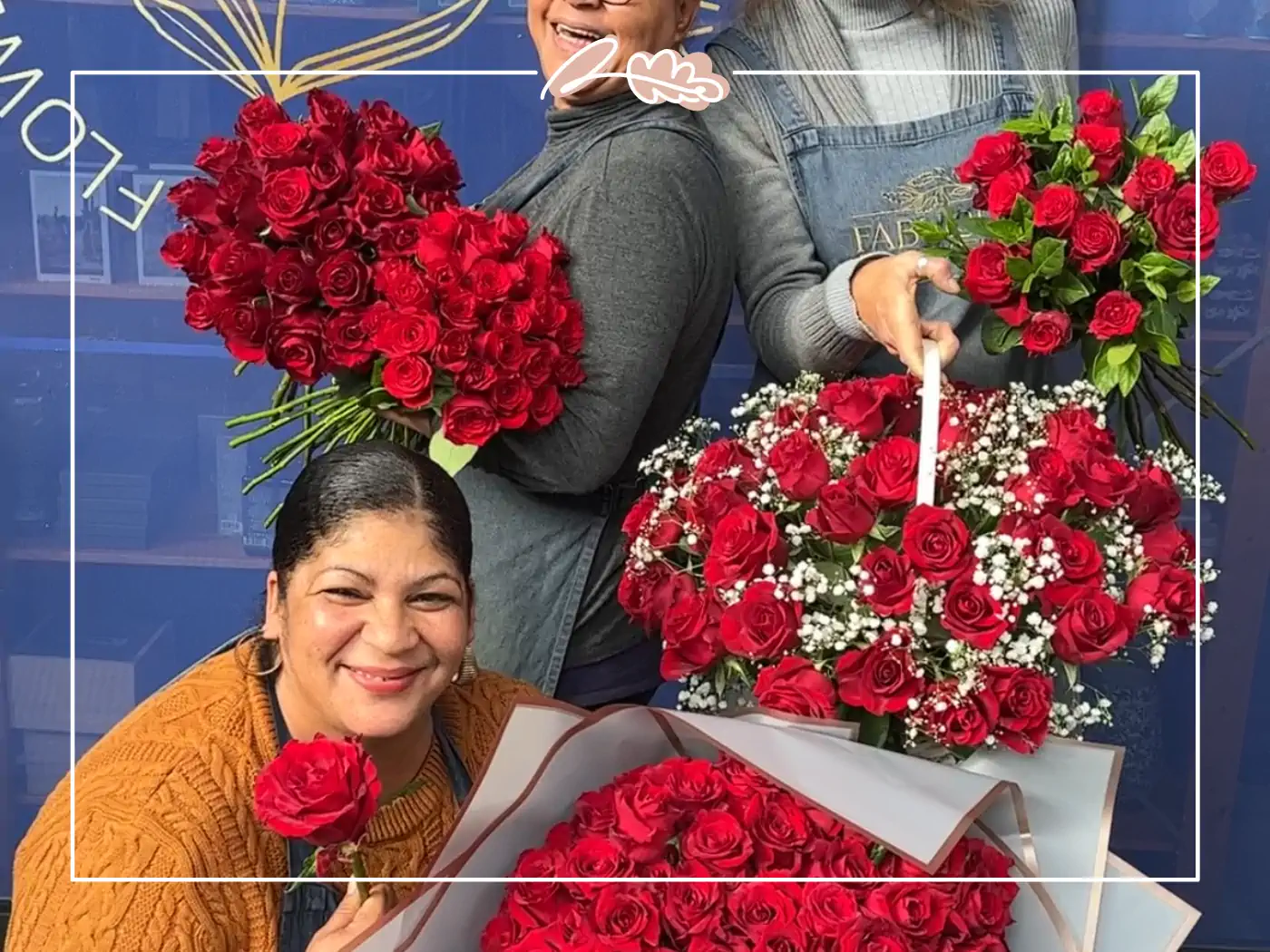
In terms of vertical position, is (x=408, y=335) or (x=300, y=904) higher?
(x=408, y=335)

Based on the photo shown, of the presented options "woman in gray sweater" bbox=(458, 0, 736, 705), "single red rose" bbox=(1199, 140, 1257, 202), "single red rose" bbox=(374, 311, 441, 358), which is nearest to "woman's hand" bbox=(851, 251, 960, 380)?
"woman in gray sweater" bbox=(458, 0, 736, 705)

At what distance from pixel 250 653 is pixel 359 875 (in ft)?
0.67

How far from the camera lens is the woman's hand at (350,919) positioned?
2.57 ft

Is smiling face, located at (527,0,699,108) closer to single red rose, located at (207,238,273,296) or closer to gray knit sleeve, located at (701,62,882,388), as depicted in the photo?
gray knit sleeve, located at (701,62,882,388)

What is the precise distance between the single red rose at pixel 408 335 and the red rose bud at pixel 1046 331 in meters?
0.45

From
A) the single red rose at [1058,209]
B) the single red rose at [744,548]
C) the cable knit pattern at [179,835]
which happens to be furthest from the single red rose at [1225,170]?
the cable knit pattern at [179,835]

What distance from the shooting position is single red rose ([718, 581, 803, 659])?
0.86 meters

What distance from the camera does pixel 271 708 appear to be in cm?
88

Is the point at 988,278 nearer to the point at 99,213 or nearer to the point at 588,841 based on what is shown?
the point at 588,841

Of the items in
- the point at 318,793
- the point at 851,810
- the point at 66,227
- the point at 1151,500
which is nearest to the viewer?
the point at 318,793

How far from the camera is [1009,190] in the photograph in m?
0.93

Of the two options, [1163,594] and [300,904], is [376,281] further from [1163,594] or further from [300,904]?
[1163,594]

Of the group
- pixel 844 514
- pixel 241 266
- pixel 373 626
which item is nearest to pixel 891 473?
pixel 844 514

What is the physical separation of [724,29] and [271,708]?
0.65m
